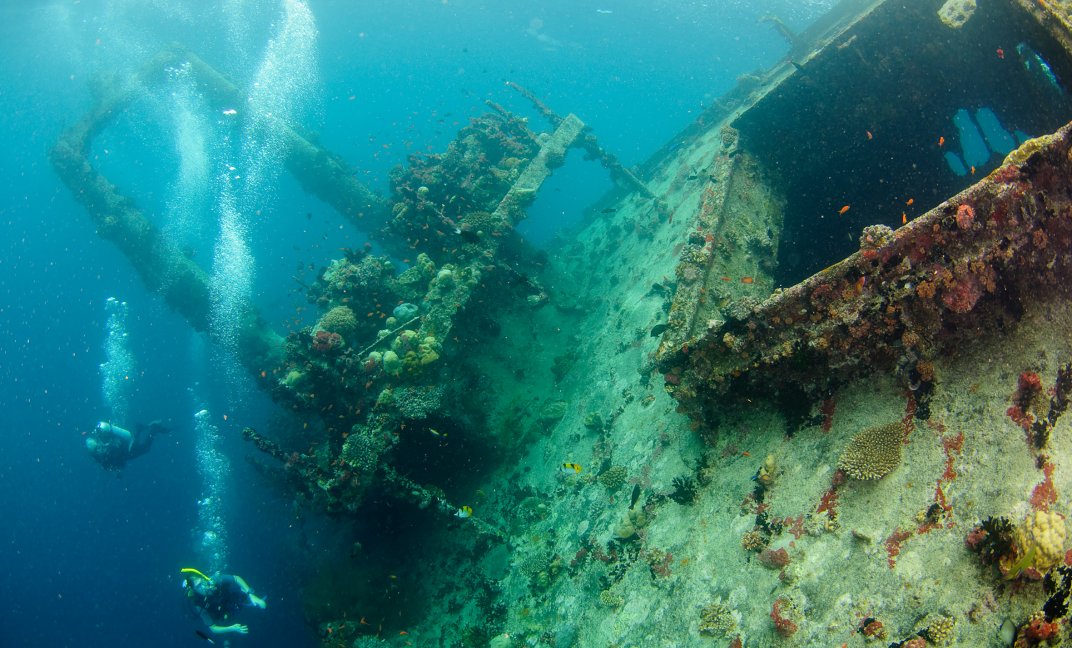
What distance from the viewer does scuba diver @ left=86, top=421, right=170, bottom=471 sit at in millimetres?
17672

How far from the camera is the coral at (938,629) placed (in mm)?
3193

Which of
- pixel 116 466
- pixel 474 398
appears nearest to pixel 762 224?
pixel 474 398

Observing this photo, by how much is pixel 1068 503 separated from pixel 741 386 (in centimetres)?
248

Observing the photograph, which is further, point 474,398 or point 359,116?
point 359,116

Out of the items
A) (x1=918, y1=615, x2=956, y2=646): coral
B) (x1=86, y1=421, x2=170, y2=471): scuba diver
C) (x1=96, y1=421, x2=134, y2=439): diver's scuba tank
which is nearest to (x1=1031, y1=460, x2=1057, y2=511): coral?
(x1=918, y1=615, x2=956, y2=646): coral

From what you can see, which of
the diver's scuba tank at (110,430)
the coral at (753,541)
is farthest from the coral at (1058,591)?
the diver's scuba tank at (110,430)

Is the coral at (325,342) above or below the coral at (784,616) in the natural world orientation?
above

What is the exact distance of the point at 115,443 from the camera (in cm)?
1797

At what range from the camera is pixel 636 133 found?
106 metres

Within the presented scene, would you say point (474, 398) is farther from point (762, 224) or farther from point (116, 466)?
point (116, 466)

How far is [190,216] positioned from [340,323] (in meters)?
125

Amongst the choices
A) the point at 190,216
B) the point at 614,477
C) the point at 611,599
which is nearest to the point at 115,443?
the point at 614,477

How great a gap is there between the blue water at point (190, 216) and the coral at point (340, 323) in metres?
6.09

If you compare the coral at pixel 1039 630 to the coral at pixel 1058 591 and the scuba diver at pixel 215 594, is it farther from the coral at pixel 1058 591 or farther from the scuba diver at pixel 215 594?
the scuba diver at pixel 215 594
